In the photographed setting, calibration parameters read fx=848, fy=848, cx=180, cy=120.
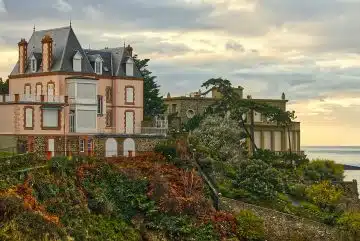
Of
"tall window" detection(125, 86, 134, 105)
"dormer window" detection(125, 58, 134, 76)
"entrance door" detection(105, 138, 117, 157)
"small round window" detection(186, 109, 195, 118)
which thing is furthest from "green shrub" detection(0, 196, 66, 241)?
"small round window" detection(186, 109, 195, 118)

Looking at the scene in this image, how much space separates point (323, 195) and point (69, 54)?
73.2 feet

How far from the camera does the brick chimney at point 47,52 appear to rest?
65938 mm

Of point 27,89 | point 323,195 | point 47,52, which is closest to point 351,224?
point 323,195

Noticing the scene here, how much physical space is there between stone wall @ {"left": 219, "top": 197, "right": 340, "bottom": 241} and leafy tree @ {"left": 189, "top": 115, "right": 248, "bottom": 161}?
36.9 ft

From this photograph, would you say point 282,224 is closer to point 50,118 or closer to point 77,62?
point 50,118

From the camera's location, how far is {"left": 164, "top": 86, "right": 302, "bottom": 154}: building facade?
84.0m

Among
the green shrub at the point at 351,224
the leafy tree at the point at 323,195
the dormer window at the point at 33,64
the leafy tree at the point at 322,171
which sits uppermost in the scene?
the dormer window at the point at 33,64

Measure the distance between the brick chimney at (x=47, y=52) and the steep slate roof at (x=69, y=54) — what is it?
35cm

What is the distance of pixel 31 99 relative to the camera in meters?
63.5

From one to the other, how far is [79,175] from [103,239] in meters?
6.11

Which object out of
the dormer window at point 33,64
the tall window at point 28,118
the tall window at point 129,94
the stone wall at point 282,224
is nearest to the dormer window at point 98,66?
the tall window at point 129,94

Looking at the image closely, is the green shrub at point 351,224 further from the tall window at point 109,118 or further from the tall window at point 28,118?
the tall window at point 28,118

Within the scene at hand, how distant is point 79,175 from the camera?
2013 inches

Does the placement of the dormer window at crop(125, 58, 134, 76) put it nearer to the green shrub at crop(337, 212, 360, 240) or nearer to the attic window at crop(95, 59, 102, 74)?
the attic window at crop(95, 59, 102, 74)
